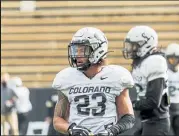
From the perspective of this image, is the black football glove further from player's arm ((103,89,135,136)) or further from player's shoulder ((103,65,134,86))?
player's shoulder ((103,65,134,86))

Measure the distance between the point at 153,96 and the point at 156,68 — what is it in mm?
248

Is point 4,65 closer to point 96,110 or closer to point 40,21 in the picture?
point 40,21

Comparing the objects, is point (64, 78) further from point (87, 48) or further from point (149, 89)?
point (149, 89)

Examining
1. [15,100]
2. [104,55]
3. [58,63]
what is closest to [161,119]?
[104,55]

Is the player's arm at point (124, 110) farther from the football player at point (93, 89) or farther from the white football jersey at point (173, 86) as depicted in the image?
the white football jersey at point (173, 86)

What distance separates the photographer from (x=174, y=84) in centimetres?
866

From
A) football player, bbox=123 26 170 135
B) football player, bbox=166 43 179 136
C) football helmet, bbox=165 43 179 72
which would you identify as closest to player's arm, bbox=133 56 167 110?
football player, bbox=123 26 170 135

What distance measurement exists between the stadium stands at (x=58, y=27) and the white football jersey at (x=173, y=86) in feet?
20.3

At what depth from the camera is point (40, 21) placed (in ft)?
51.6

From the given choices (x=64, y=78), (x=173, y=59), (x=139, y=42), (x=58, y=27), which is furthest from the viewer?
(x=58, y=27)

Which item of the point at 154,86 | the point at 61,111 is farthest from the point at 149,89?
the point at 61,111

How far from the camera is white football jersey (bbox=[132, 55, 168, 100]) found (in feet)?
20.1

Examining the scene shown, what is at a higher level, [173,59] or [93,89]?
[93,89]

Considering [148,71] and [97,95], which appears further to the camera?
[148,71]
